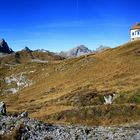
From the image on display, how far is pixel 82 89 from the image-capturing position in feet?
337

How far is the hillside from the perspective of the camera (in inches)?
2370

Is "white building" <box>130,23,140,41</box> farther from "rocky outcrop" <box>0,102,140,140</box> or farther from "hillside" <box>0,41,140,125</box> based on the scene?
"rocky outcrop" <box>0,102,140,140</box>

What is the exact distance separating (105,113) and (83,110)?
426 centimetres

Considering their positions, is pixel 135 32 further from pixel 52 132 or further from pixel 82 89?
pixel 52 132

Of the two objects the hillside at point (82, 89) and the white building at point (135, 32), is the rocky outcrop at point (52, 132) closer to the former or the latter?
the hillside at point (82, 89)

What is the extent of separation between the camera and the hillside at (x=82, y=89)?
60188mm

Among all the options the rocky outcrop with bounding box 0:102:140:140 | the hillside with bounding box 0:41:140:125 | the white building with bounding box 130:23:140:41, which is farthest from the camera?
the white building with bounding box 130:23:140:41

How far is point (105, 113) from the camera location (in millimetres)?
59438

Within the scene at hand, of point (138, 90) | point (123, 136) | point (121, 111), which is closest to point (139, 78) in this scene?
point (138, 90)

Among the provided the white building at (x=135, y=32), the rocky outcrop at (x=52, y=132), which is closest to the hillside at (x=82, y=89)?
the rocky outcrop at (x=52, y=132)

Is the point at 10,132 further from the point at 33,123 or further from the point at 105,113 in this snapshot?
the point at 105,113

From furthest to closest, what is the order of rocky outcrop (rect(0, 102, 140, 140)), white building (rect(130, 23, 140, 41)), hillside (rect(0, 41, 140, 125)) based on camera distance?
→ white building (rect(130, 23, 140, 41)), hillside (rect(0, 41, 140, 125)), rocky outcrop (rect(0, 102, 140, 140))

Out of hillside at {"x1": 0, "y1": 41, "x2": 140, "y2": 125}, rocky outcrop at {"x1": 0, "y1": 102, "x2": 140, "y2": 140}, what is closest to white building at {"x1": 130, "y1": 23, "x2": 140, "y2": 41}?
hillside at {"x1": 0, "y1": 41, "x2": 140, "y2": 125}

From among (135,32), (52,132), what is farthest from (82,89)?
(135,32)
